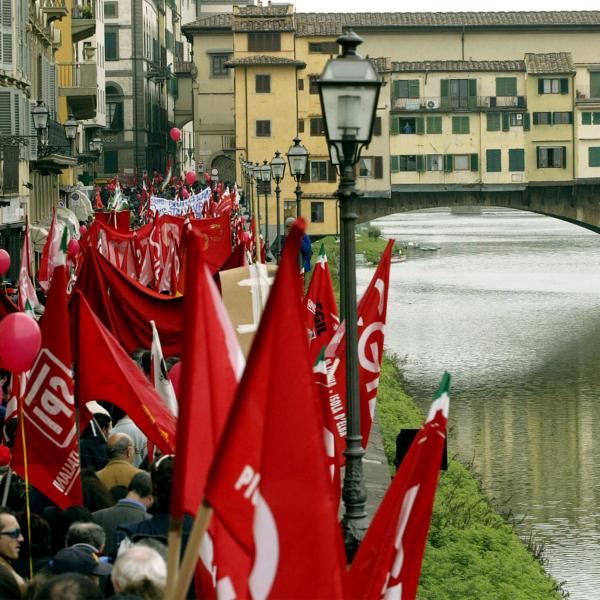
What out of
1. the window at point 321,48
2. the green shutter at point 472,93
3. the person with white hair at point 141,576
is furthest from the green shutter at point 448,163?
the person with white hair at point 141,576

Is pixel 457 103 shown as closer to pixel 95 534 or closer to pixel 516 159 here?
pixel 516 159

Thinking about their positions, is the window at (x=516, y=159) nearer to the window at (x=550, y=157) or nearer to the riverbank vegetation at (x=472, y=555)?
the window at (x=550, y=157)

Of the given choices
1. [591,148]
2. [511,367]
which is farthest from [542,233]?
[511,367]

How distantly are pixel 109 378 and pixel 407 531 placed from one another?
4.28 meters

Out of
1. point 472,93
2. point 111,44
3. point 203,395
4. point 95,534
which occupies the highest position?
point 111,44

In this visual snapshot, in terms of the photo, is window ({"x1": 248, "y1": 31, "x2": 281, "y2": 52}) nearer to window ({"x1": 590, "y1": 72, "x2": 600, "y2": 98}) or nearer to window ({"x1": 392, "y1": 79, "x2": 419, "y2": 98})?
window ({"x1": 392, "y1": 79, "x2": 419, "y2": 98})

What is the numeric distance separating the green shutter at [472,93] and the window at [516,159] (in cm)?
239

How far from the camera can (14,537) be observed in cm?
799

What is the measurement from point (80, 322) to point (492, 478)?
1457cm

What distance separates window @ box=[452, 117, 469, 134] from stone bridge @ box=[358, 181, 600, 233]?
2.50m

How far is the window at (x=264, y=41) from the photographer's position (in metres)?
66.1

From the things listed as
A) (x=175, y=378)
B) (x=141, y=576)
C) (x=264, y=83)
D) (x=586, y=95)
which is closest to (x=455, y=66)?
→ (x=586, y=95)

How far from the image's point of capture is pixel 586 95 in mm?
65312

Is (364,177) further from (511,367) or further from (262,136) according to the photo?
(511,367)
